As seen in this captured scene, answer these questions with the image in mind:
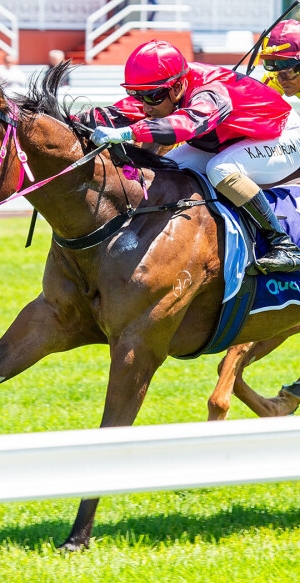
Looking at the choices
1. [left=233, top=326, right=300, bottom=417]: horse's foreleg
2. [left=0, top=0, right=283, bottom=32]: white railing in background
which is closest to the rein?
[left=233, top=326, right=300, bottom=417]: horse's foreleg

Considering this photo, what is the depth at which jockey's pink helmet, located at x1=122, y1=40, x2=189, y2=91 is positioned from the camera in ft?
15.7

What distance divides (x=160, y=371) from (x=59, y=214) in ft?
11.4

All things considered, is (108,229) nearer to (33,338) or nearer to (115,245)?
(115,245)

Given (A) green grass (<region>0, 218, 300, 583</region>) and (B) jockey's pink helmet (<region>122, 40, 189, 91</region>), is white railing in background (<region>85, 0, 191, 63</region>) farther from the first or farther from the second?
(B) jockey's pink helmet (<region>122, 40, 189, 91</region>)

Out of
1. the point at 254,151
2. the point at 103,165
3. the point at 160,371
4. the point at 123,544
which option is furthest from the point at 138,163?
the point at 160,371

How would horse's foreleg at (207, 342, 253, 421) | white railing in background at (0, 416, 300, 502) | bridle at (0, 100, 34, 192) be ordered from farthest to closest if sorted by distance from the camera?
1. horse's foreleg at (207, 342, 253, 421)
2. bridle at (0, 100, 34, 192)
3. white railing in background at (0, 416, 300, 502)

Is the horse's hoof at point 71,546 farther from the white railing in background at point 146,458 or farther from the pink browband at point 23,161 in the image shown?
the pink browband at point 23,161

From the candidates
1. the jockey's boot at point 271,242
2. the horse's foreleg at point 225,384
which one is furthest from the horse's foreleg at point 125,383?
the horse's foreleg at point 225,384

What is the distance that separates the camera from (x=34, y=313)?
201 inches

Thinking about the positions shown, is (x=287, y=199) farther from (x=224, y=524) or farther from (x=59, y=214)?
(x=224, y=524)

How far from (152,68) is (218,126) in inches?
18.8

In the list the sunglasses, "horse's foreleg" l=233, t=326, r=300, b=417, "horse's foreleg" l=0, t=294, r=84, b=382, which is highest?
the sunglasses

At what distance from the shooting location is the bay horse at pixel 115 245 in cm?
459

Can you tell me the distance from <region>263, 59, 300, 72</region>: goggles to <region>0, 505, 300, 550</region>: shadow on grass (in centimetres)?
216
